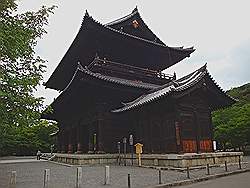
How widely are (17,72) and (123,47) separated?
50.0 ft

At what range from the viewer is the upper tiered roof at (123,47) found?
2416 centimetres

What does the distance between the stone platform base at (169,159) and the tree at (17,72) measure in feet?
28.2

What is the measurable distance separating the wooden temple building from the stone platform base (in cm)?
73

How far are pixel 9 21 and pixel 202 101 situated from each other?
45.2ft

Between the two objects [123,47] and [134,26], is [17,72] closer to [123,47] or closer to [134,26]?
[123,47]

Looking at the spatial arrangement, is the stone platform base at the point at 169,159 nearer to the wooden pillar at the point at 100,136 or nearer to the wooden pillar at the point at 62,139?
the wooden pillar at the point at 100,136

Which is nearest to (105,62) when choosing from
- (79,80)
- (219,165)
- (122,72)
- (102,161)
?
(122,72)

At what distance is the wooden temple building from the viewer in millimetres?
18125

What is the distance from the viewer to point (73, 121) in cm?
2850

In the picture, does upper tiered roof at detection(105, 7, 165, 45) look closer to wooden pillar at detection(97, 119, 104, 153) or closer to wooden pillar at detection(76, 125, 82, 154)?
wooden pillar at detection(97, 119, 104, 153)

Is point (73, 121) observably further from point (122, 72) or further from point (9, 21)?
point (9, 21)

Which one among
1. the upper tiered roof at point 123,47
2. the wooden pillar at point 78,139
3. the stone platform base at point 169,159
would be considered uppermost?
the upper tiered roof at point 123,47

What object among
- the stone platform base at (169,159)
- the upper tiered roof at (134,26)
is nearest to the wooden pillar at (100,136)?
the stone platform base at (169,159)

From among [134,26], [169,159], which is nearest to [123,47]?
[134,26]
